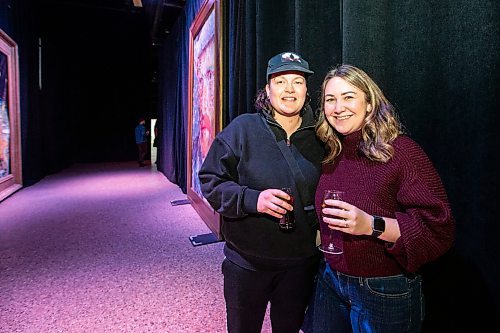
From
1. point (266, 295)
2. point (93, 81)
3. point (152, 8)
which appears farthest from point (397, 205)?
point (93, 81)

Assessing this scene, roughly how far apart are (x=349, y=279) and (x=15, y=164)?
25.2 ft

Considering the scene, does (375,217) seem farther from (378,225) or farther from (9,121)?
(9,121)

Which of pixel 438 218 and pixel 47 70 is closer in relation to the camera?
pixel 438 218

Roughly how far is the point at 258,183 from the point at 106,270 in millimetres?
2211

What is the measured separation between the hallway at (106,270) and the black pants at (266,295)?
726 mm

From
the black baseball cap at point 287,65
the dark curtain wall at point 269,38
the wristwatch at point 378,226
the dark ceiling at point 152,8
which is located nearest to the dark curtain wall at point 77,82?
the dark ceiling at point 152,8

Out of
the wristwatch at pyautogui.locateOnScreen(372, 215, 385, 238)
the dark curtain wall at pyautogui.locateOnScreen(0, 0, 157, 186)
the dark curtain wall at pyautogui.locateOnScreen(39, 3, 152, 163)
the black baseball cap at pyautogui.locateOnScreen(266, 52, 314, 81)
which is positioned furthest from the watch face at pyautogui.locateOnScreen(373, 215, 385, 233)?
the dark curtain wall at pyautogui.locateOnScreen(39, 3, 152, 163)

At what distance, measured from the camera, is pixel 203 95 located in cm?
464

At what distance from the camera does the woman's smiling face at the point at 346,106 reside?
1.17 metres

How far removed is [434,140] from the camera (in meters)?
1.28

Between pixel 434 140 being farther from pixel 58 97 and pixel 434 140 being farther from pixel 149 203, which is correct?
pixel 58 97

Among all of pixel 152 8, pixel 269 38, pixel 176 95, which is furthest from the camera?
pixel 152 8

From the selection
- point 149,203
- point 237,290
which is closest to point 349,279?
point 237,290

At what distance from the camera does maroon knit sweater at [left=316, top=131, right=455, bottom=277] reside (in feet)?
3.14
